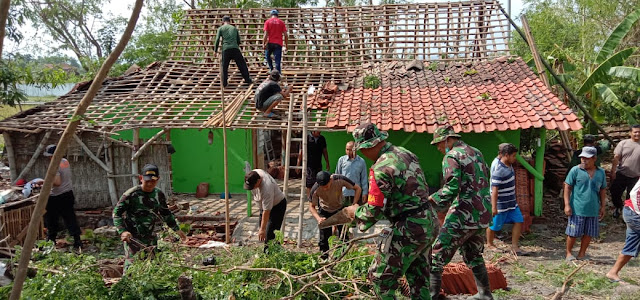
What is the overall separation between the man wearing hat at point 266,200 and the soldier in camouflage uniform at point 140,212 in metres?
1.20

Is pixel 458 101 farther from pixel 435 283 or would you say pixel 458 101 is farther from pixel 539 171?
pixel 435 283

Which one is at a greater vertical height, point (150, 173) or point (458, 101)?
point (458, 101)

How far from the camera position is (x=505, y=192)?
7598 mm

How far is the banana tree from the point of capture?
11562 mm

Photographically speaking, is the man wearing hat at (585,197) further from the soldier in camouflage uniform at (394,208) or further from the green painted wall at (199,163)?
the green painted wall at (199,163)

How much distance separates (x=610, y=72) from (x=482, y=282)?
8.49 metres

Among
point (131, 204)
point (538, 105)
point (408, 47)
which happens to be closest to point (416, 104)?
point (538, 105)

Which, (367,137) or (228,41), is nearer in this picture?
(367,137)

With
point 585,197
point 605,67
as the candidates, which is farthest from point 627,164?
point 605,67

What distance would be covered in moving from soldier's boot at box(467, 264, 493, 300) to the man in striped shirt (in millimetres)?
1972

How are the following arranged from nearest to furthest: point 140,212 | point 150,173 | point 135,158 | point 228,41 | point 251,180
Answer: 1. point 150,173
2. point 140,212
3. point 251,180
4. point 135,158
5. point 228,41

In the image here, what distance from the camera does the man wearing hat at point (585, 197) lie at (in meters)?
7.04

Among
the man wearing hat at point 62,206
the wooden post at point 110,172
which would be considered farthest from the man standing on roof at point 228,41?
the man wearing hat at point 62,206

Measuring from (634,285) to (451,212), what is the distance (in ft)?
9.83
